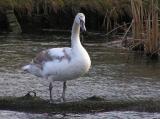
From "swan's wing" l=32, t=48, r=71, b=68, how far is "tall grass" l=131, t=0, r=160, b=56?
24.2 feet

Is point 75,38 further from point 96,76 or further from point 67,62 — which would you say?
point 96,76

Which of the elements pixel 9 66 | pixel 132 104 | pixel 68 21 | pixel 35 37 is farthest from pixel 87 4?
pixel 132 104

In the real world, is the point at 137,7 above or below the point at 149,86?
above

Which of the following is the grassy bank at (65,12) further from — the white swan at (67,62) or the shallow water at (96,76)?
the white swan at (67,62)

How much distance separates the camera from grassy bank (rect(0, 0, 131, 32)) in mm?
27016

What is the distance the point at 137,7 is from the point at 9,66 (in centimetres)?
505

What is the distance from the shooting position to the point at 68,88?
1294 cm

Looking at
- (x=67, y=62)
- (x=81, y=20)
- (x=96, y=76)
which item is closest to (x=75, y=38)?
(x=81, y=20)

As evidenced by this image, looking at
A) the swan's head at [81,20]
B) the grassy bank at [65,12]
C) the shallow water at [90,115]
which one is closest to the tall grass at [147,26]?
the grassy bank at [65,12]

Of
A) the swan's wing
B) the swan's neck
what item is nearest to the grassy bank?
the swan's wing

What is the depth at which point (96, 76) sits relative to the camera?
14758mm

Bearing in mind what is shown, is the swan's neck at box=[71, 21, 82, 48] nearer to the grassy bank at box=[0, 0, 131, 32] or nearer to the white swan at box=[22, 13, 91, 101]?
the white swan at box=[22, 13, 91, 101]

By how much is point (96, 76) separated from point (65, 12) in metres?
13.7

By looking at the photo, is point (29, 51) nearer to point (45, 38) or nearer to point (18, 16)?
point (45, 38)
